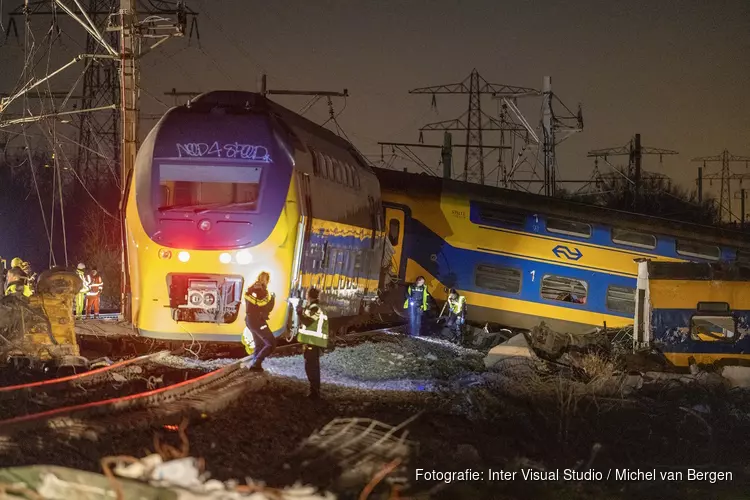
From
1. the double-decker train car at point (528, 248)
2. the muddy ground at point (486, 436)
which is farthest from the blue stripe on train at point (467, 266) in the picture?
the muddy ground at point (486, 436)

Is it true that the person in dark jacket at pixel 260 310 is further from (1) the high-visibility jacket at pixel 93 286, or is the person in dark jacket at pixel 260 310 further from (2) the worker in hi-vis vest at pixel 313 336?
(1) the high-visibility jacket at pixel 93 286

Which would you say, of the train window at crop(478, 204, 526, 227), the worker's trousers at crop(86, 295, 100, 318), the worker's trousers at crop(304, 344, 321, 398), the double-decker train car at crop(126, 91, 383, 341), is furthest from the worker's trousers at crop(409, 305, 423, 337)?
the worker's trousers at crop(304, 344, 321, 398)

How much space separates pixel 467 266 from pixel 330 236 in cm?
627

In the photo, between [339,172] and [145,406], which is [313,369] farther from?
[339,172]

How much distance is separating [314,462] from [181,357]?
5.96 m

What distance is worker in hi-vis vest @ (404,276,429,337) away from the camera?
17.4 m

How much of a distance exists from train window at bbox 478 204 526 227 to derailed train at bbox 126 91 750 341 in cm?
3

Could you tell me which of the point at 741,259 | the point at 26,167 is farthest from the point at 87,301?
the point at 26,167

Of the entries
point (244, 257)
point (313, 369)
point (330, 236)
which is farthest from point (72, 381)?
point (330, 236)

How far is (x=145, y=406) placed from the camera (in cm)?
802

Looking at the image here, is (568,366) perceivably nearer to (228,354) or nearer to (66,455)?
(228,354)

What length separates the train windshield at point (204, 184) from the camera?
37.5 ft

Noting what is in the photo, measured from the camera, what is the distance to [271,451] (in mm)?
7047

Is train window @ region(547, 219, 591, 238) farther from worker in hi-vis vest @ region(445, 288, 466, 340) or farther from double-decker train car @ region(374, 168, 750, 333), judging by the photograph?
worker in hi-vis vest @ region(445, 288, 466, 340)
